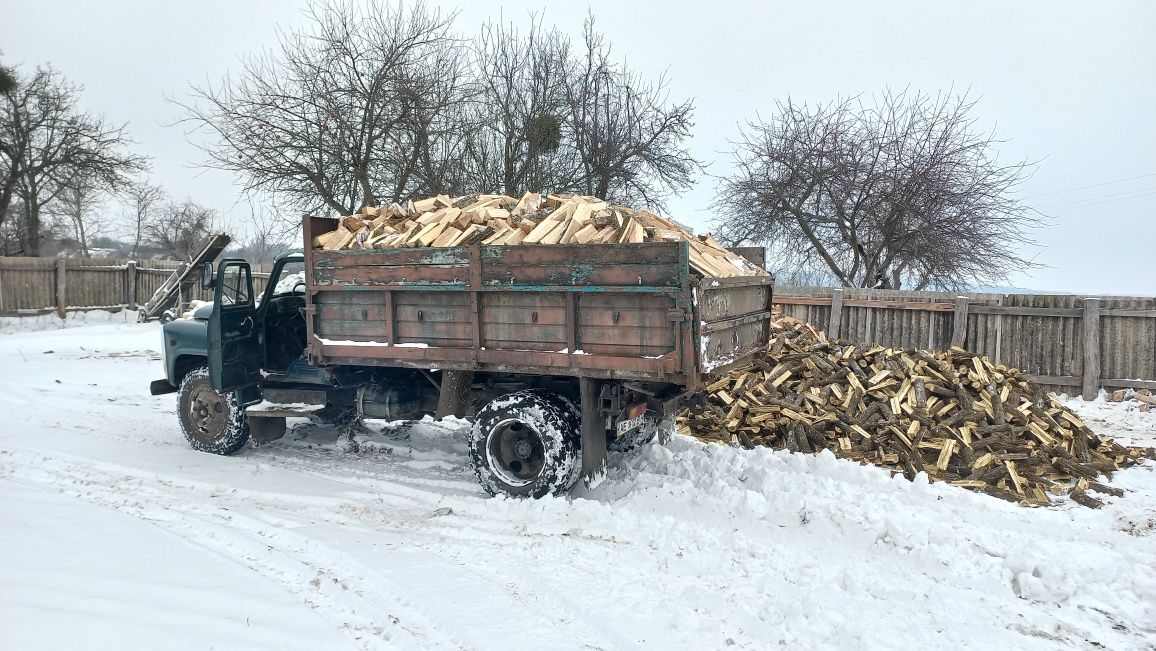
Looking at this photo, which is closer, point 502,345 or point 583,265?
point 583,265

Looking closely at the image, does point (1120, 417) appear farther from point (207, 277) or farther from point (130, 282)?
point (130, 282)

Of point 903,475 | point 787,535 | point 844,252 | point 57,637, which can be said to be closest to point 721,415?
point 903,475

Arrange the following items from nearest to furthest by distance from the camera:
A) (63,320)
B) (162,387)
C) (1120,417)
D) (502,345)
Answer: (502,345), (162,387), (1120,417), (63,320)

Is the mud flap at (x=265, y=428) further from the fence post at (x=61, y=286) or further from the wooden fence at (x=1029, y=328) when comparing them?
the fence post at (x=61, y=286)

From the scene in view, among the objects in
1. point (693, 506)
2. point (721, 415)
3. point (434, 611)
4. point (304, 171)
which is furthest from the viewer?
point (304, 171)

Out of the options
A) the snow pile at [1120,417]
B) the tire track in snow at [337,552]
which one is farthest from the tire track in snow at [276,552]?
the snow pile at [1120,417]

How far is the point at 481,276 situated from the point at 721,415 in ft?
11.5

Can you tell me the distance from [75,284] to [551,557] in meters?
21.2

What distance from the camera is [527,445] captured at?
5.73 meters

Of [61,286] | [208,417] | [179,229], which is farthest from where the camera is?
[179,229]

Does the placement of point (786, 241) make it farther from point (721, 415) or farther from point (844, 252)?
point (721, 415)

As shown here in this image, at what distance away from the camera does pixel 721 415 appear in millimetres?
7703

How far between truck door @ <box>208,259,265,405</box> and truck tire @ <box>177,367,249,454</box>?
0.23 metres

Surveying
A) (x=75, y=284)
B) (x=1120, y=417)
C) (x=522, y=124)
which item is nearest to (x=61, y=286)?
(x=75, y=284)
